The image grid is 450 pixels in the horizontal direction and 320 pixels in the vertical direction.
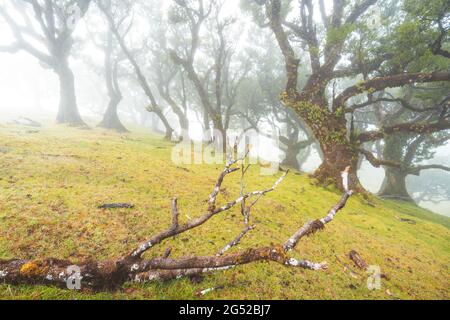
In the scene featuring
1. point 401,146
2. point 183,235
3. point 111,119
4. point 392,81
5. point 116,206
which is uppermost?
point 392,81

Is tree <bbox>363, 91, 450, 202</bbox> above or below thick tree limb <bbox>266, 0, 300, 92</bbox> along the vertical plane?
below

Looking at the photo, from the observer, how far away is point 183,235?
4.98 m

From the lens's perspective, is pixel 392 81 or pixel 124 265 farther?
pixel 392 81

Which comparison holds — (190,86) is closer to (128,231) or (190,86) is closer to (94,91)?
(128,231)

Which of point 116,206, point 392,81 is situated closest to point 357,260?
point 116,206

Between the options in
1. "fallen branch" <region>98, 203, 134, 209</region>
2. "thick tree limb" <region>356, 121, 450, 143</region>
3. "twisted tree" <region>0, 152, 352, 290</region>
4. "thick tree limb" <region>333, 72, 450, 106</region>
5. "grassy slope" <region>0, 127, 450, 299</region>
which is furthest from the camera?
"thick tree limb" <region>356, 121, 450, 143</region>

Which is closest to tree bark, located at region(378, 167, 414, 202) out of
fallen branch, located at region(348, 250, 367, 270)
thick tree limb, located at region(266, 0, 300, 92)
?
thick tree limb, located at region(266, 0, 300, 92)

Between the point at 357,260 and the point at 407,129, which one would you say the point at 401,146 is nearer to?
the point at 407,129

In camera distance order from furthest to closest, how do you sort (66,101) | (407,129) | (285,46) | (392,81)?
(66,101) < (285,46) < (407,129) < (392,81)

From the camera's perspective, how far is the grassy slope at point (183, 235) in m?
3.86

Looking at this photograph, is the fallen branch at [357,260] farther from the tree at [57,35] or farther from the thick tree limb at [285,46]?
the tree at [57,35]

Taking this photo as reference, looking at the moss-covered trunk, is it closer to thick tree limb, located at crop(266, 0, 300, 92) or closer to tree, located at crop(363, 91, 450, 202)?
thick tree limb, located at crop(266, 0, 300, 92)

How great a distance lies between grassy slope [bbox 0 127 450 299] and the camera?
3859 mm
